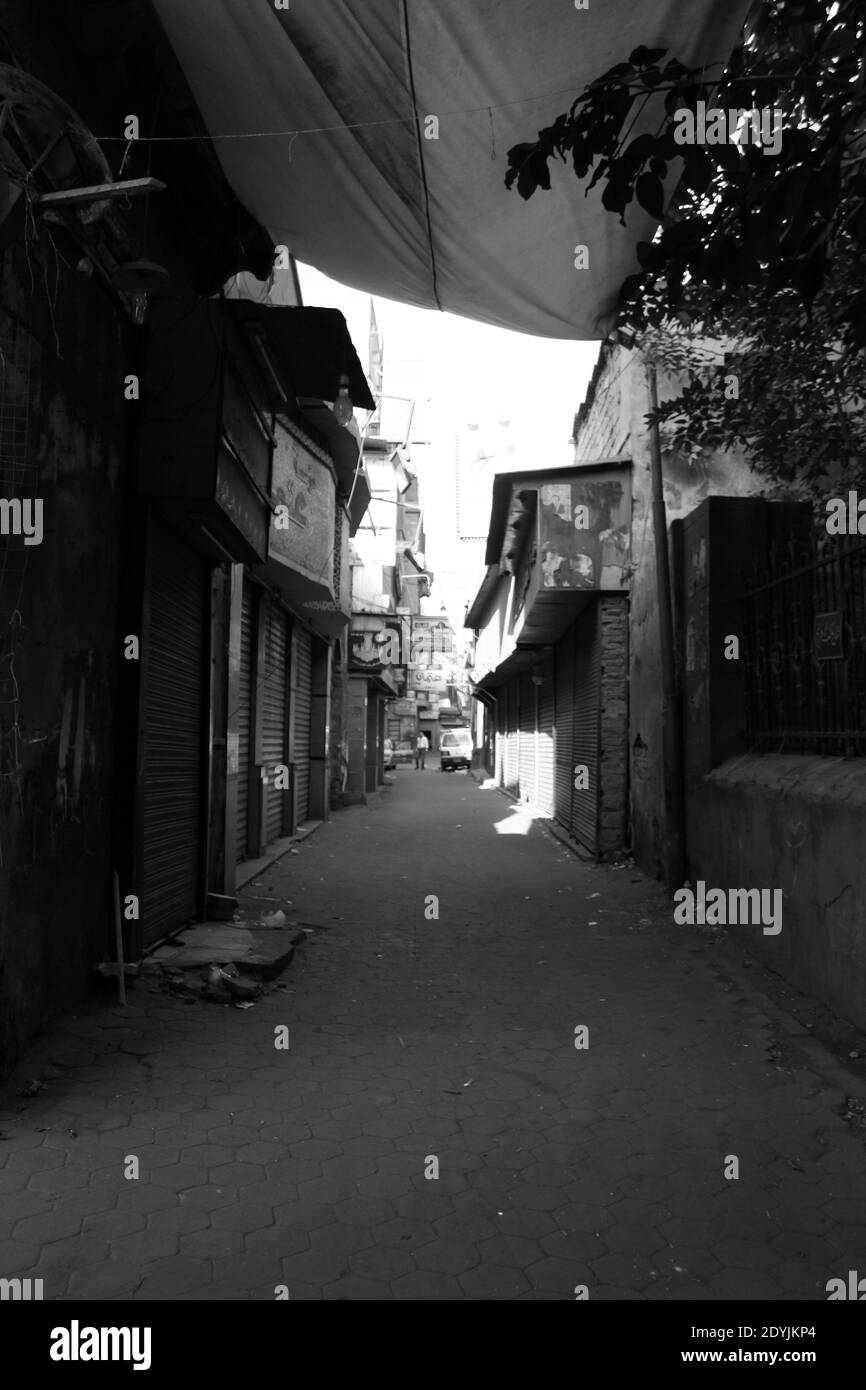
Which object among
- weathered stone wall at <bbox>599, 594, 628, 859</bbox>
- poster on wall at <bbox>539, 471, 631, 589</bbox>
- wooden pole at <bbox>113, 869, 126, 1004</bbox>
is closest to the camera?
wooden pole at <bbox>113, 869, 126, 1004</bbox>

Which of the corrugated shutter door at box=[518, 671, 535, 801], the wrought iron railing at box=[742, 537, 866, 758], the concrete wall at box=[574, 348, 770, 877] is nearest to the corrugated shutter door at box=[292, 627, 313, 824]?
the concrete wall at box=[574, 348, 770, 877]

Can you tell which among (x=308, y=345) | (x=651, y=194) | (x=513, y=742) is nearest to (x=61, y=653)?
(x=651, y=194)

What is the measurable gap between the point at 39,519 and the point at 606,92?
9.79 feet

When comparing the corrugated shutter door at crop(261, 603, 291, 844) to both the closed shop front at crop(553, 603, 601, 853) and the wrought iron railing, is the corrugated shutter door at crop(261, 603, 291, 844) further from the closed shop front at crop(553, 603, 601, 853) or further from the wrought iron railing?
the wrought iron railing

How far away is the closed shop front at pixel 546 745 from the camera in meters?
17.2

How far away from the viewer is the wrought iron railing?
5199 mm

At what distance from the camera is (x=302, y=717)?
15.1 m

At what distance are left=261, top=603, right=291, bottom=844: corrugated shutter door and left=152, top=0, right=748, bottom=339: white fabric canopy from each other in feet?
22.2

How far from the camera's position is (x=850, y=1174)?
3.34 meters

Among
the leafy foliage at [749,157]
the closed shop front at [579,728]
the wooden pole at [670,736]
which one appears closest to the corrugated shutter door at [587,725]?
the closed shop front at [579,728]

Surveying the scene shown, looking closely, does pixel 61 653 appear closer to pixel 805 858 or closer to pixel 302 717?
pixel 805 858

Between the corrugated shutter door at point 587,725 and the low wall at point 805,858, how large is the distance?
457 cm

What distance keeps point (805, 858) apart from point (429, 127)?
442cm

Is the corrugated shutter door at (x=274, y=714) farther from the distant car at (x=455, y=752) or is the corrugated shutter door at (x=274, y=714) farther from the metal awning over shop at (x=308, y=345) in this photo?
the distant car at (x=455, y=752)
